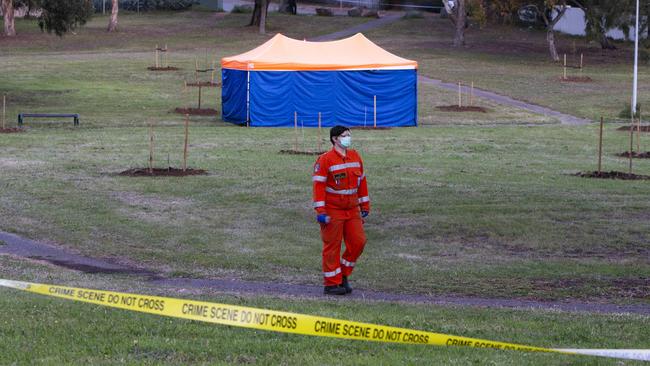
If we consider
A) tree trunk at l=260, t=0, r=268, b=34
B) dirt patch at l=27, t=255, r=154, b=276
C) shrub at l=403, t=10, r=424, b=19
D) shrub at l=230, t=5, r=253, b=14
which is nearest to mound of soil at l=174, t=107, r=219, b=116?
dirt patch at l=27, t=255, r=154, b=276

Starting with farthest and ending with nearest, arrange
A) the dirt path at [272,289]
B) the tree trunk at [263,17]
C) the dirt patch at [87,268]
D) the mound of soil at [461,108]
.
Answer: the tree trunk at [263,17]
the mound of soil at [461,108]
the dirt patch at [87,268]
the dirt path at [272,289]

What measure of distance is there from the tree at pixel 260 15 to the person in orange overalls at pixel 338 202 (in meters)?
64.8

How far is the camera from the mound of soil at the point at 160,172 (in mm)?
22594

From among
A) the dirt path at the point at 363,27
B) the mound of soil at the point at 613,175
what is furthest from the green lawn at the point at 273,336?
the dirt path at the point at 363,27

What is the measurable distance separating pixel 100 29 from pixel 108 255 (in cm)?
6670

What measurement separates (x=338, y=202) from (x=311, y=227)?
5.67 metres

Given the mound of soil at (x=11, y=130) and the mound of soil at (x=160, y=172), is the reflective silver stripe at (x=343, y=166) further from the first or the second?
the mound of soil at (x=11, y=130)

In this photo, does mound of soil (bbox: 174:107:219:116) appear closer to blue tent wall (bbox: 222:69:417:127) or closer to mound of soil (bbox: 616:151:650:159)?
blue tent wall (bbox: 222:69:417:127)

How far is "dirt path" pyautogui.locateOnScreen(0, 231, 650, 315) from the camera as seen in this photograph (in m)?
11.2

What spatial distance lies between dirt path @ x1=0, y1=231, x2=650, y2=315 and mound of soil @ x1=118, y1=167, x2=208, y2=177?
746 cm

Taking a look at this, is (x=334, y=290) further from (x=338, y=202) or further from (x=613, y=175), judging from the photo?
(x=613, y=175)

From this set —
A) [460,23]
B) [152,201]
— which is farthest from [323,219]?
[460,23]

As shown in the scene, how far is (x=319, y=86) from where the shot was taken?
3822 centimetres

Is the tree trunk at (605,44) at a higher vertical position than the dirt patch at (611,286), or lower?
higher
